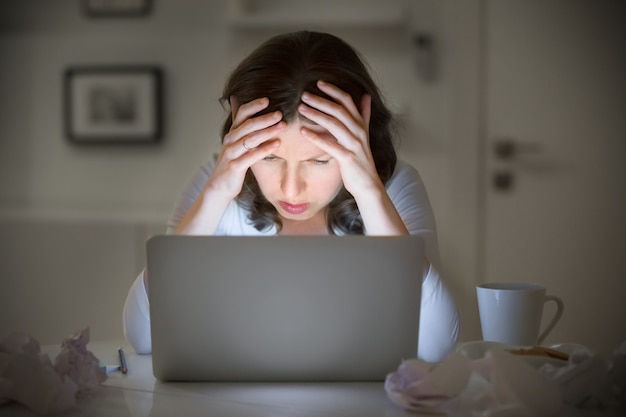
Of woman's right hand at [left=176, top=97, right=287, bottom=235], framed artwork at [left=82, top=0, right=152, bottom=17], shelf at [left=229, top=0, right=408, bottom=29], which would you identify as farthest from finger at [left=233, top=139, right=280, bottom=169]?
framed artwork at [left=82, top=0, right=152, bottom=17]

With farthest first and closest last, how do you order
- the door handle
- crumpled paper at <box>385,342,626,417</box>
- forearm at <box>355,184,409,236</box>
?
the door handle < forearm at <box>355,184,409,236</box> < crumpled paper at <box>385,342,626,417</box>

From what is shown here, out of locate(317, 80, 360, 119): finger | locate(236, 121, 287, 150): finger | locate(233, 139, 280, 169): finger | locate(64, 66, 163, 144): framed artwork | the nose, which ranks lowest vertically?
the nose

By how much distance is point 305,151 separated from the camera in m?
1.31

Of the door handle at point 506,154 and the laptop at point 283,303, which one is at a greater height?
the door handle at point 506,154

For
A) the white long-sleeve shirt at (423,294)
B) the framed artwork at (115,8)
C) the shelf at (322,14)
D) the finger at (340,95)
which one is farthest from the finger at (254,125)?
the framed artwork at (115,8)

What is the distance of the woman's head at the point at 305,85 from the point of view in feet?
4.42

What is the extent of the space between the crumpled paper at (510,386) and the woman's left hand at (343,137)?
524 millimetres

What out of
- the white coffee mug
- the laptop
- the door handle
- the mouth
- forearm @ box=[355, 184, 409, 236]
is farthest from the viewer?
the door handle

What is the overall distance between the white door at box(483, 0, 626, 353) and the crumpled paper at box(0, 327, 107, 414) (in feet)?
7.53

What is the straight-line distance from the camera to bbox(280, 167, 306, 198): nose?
4.33 ft

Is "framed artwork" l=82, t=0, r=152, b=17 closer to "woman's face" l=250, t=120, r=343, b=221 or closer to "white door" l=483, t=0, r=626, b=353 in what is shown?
"white door" l=483, t=0, r=626, b=353

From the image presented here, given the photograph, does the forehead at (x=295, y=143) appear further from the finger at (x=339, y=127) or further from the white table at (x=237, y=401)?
the white table at (x=237, y=401)

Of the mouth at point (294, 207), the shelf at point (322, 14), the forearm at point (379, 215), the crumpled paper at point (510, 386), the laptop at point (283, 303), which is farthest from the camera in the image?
the shelf at point (322, 14)

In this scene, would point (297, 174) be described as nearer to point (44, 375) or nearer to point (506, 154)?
point (44, 375)
